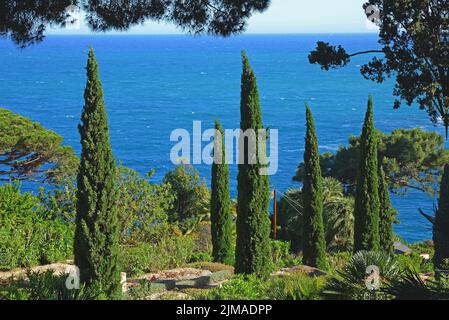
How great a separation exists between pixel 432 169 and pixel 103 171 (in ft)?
88.7

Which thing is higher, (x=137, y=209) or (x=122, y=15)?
(x=122, y=15)

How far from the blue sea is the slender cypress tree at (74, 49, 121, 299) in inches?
1471

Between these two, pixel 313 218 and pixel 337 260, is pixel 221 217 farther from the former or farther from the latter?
pixel 337 260

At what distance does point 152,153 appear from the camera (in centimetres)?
7119

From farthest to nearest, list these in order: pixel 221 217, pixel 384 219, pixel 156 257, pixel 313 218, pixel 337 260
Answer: pixel 337 260
pixel 384 219
pixel 221 217
pixel 313 218
pixel 156 257

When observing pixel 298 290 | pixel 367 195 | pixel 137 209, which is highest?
pixel 367 195

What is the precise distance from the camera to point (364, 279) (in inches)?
389

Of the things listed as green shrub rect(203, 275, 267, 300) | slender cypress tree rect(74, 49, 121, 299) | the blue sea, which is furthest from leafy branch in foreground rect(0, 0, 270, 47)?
the blue sea

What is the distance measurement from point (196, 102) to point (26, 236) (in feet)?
298

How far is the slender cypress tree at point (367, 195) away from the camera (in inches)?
806

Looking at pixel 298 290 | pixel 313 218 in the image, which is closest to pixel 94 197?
pixel 298 290

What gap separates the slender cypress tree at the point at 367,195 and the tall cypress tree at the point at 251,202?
483 centimetres

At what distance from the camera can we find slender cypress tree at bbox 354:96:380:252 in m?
20.5

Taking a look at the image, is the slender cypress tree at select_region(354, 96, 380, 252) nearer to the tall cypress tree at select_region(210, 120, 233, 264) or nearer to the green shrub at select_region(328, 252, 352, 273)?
the green shrub at select_region(328, 252, 352, 273)
